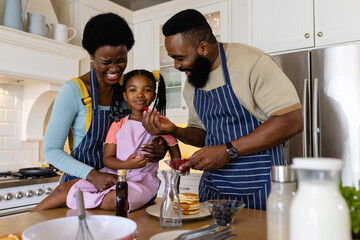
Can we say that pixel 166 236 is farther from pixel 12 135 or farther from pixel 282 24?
pixel 12 135

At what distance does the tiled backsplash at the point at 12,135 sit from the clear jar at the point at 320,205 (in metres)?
2.93

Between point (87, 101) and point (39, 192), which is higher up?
point (87, 101)

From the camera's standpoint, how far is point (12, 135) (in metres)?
2.97

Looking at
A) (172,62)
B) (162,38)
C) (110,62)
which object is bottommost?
(110,62)

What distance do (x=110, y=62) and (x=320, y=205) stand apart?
1.14m

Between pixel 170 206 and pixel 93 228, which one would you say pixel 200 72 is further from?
pixel 93 228

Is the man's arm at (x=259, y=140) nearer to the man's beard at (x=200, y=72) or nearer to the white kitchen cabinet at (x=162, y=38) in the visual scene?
the man's beard at (x=200, y=72)

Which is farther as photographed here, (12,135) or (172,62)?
(172,62)

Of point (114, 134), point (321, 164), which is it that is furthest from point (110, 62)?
point (321, 164)

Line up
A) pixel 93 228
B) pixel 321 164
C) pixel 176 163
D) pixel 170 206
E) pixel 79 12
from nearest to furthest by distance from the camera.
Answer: pixel 321 164 < pixel 93 228 < pixel 170 206 < pixel 176 163 < pixel 79 12

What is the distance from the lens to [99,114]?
4.58ft

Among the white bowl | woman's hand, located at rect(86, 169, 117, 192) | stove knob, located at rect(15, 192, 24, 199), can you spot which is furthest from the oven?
the white bowl

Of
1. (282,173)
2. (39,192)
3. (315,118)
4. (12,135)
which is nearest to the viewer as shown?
(282,173)

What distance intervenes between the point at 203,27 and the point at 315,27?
1364 mm
